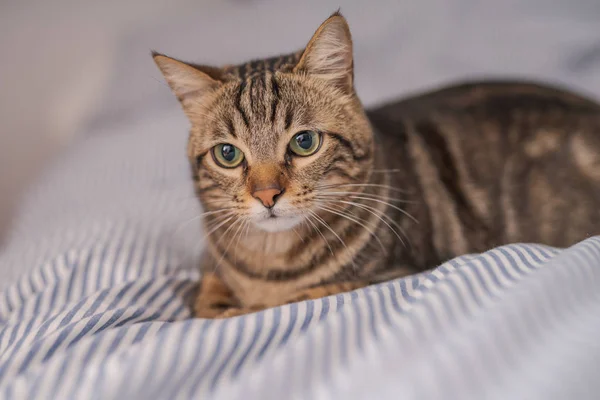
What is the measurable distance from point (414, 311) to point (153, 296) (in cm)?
55

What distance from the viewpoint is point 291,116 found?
0.87 meters

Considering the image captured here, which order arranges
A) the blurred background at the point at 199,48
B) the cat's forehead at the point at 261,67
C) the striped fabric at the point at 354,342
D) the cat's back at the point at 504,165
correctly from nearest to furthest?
the striped fabric at the point at 354,342
the cat's forehead at the point at 261,67
the cat's back at the point at 504,165
the blurred background at the point at 199,48

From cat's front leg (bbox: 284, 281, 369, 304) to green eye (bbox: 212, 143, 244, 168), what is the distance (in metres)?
0.27

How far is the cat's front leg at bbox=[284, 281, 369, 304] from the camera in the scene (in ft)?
2.93

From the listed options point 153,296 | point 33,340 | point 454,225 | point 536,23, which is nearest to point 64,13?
point 153,296

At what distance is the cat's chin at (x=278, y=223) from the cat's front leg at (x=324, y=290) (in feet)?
0.42

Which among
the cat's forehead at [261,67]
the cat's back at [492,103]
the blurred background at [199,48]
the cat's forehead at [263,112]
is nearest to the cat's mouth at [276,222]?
the cat's forehead at [263,112]

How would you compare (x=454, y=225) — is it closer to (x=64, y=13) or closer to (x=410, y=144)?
(x=410, y=144)

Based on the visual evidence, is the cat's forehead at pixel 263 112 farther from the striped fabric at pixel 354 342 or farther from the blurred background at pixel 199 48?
the blurred background at pixel 199 48

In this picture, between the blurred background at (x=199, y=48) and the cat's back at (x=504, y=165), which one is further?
the blurred background at (x=199, y=48)

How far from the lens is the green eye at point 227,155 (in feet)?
2.94

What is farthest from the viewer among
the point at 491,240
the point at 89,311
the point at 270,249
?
the point at 491,240

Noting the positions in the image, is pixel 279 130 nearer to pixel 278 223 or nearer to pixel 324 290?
pixel 278 223

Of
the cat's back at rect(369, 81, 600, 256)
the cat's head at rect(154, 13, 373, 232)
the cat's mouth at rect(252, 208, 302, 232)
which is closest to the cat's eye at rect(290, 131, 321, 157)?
the cat's head at rect(154, 13, 373, 232)
